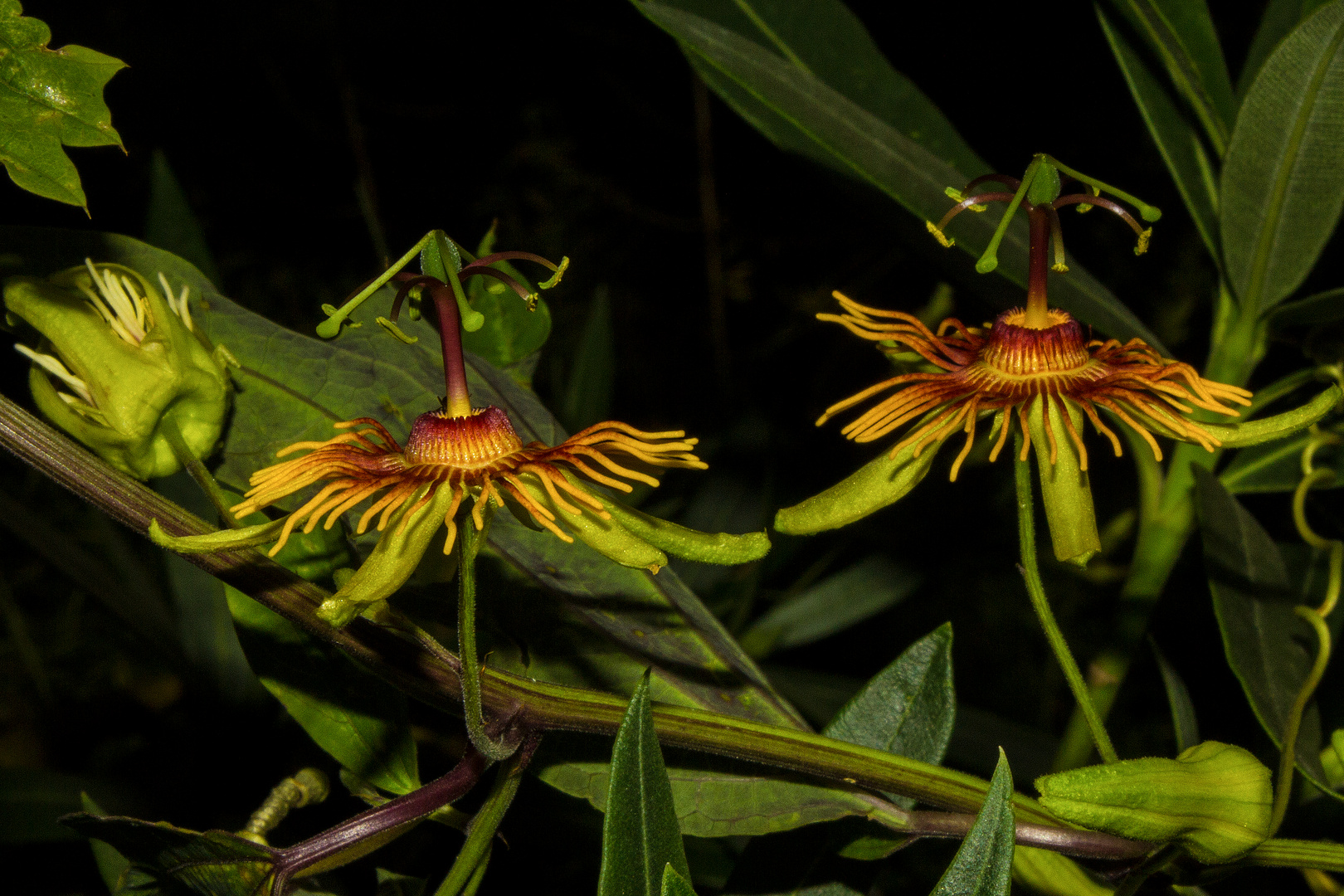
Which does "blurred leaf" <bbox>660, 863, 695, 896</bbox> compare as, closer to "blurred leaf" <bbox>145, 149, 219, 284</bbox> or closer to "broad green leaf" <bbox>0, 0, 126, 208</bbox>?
"broad green leaf" <bbox>0, 0, 126, 208</bbox>

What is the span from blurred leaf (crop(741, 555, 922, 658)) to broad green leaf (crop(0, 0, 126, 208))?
1.12 meters

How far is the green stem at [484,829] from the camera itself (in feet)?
2.04

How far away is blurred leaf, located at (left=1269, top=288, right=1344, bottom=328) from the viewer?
0.88 metres

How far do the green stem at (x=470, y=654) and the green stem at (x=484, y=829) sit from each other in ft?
0.08

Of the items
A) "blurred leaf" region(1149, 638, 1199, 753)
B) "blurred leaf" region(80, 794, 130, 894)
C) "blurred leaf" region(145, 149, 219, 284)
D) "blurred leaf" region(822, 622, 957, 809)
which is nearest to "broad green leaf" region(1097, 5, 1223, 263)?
"blurred leaf" region(1149, 638, 1199, 753)

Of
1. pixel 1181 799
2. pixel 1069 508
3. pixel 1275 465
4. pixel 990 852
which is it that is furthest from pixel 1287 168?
pixel 990 852

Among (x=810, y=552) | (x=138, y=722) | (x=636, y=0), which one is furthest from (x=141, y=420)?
(x=138, y=722)

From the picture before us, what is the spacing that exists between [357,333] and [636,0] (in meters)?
0.32

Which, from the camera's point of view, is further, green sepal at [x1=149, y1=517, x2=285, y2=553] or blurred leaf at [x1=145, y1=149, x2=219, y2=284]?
blurred leaf at [x1=145, y1=149, x2=219, y2=284]

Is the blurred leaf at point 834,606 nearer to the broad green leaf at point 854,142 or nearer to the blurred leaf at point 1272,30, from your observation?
the broad green leaf at point 854,142

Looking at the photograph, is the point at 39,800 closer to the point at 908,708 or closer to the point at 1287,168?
the point at 908,708

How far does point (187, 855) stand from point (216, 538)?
184 millimetres

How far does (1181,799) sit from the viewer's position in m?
0.60

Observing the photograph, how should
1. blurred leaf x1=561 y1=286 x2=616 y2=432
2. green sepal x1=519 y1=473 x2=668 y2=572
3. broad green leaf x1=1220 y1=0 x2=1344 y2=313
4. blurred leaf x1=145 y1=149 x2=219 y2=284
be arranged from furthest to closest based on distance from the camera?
blurred leaf x1=561 y1=286 x2=616 y2=432
blurred leaf x1=145 y1=149 x2=219 y2=284
broad green leaf x1=1220 y1=0 x2=1344 y2=313
green sepal x1=519 y1=473 x2=668 y2=572
